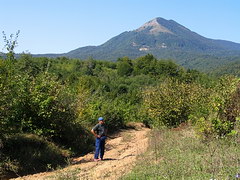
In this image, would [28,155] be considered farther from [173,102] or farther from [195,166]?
[173,102]

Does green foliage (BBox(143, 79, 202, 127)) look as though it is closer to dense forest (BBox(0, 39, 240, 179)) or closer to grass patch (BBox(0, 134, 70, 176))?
dense forest (BBox(0, 39, 240, 179))

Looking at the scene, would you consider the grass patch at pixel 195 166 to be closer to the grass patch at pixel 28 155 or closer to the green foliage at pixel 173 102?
the grass patch at pixel 28 155

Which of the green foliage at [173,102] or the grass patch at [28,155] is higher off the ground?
the green foliage at [173,102]

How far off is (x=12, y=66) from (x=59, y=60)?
328ft

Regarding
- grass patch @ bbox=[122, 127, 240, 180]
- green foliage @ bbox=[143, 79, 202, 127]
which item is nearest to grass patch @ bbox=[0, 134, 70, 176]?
grass patch @ bbox=[122, 127, 240, 180]

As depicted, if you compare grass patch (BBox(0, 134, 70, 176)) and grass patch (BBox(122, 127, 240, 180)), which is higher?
grass patch (BBox(122, 127, 240, 180))

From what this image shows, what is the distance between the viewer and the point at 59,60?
357 feet

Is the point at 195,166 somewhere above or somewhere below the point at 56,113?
below

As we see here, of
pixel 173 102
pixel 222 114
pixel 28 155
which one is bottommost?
pixel 28 155

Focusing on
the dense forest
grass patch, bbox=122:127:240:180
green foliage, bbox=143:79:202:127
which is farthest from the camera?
green foliage, bbox=143:79:202:127

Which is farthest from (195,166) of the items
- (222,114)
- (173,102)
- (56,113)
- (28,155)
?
(173,102)

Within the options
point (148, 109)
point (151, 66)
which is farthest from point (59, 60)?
point (148, 109)

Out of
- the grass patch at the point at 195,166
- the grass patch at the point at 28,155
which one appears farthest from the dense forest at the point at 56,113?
the grass patch at the point at 195,166

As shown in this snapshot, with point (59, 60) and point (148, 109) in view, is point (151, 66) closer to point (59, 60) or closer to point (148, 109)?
point (59, 60)
